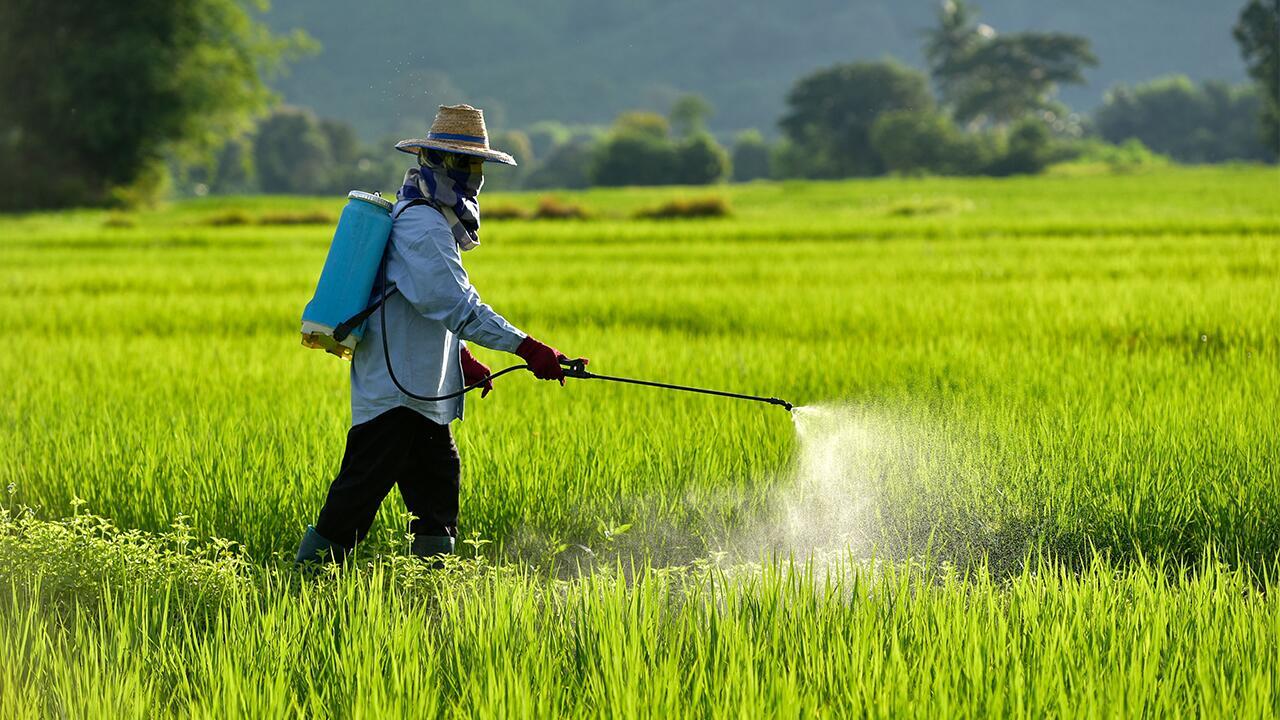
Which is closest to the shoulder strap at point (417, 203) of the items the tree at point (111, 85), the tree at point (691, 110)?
the tree at point (111, 85)

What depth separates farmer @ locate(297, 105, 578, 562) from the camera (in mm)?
3115

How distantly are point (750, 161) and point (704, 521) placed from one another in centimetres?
11348

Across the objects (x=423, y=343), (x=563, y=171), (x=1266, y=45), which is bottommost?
(x=423, y=343)

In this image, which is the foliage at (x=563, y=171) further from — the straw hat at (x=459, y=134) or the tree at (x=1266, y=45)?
the straw hat at (x=459, y=134)

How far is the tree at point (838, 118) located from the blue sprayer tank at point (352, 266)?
7763 cm

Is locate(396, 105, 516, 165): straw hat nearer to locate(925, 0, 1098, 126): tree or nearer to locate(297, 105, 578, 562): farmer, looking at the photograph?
locate(297, 105, 578, 562): farmer

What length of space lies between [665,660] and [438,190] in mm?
1404

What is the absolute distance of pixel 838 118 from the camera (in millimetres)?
83812

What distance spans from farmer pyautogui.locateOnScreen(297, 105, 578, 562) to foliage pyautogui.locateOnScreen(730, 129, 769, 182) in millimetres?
112471

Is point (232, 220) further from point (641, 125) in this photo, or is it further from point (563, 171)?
point (563, 171)

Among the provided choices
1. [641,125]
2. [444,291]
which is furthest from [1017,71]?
[444,291]

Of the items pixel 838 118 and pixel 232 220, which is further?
pixel 838 118

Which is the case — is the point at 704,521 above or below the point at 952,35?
below

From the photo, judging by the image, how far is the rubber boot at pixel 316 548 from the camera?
3314 millimetres
